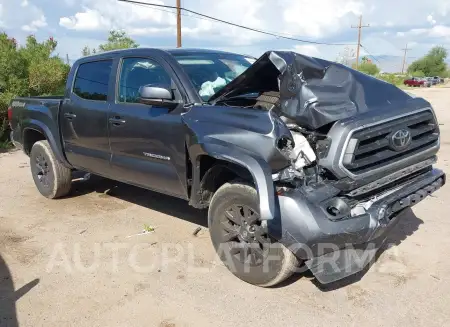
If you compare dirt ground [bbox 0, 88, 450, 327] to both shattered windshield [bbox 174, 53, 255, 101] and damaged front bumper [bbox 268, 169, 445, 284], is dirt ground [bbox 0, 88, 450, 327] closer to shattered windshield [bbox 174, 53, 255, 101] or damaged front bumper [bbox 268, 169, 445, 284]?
damaged front bumper [bbox 268, 169, 445, 284]

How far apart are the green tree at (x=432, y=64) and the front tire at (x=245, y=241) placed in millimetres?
100956

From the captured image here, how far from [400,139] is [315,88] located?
77cm

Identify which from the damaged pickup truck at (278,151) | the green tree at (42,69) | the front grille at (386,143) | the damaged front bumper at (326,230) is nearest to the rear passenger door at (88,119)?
the damaged pickup truck at (278,151)

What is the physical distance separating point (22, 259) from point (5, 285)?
1.67ft

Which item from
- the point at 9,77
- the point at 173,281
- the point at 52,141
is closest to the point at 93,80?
the point at 52,141

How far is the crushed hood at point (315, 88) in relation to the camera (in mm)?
3334

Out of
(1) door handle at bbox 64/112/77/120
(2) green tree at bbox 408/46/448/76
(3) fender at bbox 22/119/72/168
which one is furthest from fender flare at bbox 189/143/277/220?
(2) green tree at bbox 408/46/448/76

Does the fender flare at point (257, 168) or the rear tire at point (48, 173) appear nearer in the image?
the fender flare at point (257, 168)

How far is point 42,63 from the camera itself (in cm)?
1162

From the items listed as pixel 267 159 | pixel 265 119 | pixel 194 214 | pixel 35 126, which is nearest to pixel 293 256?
pixel 267 159

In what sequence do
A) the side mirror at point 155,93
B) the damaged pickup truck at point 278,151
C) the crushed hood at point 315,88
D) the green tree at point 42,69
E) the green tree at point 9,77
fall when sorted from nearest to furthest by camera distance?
the damaged pickup truck at point 278,151 < the crushed hood at point 315,88 < the side mirror at point 155,93 < the green tree at point 9,77 < the green tree at point 42,69

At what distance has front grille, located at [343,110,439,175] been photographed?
317 centimetres

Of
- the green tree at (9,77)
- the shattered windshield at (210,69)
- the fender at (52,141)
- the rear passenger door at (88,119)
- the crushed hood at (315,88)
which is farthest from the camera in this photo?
the green tree at (9,77)

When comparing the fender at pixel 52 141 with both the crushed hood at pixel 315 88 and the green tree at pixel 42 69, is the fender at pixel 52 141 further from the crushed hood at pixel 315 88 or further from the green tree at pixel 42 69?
the green tree at pixel 42 69
